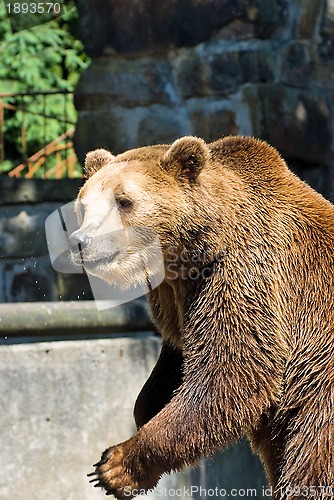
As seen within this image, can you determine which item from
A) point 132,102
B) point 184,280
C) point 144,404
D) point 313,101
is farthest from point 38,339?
point 313,101

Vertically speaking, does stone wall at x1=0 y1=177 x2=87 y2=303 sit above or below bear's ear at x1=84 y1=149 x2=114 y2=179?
below

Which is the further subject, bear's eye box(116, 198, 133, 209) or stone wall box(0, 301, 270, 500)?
stone wall box(0, 301, 270, 500)

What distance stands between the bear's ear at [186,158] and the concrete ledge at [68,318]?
5.10 feet

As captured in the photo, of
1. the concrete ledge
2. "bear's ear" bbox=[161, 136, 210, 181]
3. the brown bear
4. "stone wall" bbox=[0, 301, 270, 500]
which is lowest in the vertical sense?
"stone wall" bbox=[0, 301, 270, 500]

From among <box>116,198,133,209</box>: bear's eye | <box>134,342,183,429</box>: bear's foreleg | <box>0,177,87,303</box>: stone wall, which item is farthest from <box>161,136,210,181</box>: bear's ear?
Answer: <box>0,177,87,303</box>: stone wall

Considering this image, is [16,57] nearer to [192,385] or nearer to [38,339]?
[38,339]

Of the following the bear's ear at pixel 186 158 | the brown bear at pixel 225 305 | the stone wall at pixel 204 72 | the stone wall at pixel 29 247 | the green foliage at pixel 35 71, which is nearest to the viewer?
the brown bear at pixel 225 305

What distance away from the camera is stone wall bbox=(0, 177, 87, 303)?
22.9 feet

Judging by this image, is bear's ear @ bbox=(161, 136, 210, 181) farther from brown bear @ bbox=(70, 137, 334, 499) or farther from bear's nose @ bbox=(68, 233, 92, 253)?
bear's nose @ bbox=(68, 233, 92, 253)

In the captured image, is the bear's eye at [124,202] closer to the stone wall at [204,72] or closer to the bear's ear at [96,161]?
the bear's ear at [96,161]

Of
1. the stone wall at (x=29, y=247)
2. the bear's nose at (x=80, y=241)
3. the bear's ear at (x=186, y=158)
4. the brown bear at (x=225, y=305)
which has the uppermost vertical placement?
the bear's ear at (x=186, y=158)

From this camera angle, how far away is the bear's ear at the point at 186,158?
363 cm

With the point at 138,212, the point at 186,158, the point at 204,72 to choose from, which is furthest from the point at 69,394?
the point at 204,72

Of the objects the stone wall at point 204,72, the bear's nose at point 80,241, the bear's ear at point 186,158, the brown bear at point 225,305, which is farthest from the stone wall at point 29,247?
the bear's nose at point 80,241
